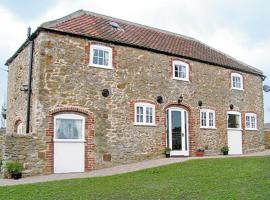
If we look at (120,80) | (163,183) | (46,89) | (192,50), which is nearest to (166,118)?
(120,80)

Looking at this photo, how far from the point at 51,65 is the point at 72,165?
4.48m

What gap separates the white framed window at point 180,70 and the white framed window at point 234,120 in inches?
171

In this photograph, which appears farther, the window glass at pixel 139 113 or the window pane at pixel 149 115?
the window pane at pixel 149 115

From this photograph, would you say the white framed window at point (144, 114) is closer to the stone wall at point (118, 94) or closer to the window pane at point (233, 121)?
the stone wall at point (118, 94)

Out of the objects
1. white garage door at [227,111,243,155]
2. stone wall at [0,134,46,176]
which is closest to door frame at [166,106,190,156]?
white garage door at [227,111,243,155]

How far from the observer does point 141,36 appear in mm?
20203

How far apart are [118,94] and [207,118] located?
255 inches

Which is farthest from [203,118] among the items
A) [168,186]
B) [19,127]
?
[168,186]

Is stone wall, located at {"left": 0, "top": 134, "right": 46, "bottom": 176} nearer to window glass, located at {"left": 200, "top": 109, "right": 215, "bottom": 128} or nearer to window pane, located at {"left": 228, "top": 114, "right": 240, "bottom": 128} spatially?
window glass, located at {"left": 200, "top": 109, "right": 215, "bottom": 128}

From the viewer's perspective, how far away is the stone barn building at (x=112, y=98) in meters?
15.2

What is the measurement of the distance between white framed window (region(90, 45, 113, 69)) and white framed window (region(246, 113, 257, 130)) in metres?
11.3

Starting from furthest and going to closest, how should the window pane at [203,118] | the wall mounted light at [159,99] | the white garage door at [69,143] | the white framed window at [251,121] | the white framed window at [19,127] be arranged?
the white framed window at [251,121]
the window pane at [203,118]
the wall mounted light at [159,99]
the white framed window at [19,127]
the white garage door at [69,143]

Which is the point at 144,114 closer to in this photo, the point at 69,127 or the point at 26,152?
the point at 69,127

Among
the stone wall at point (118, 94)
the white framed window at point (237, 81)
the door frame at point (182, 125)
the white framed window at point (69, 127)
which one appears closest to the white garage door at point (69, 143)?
the white framed window at point (69, 127)
